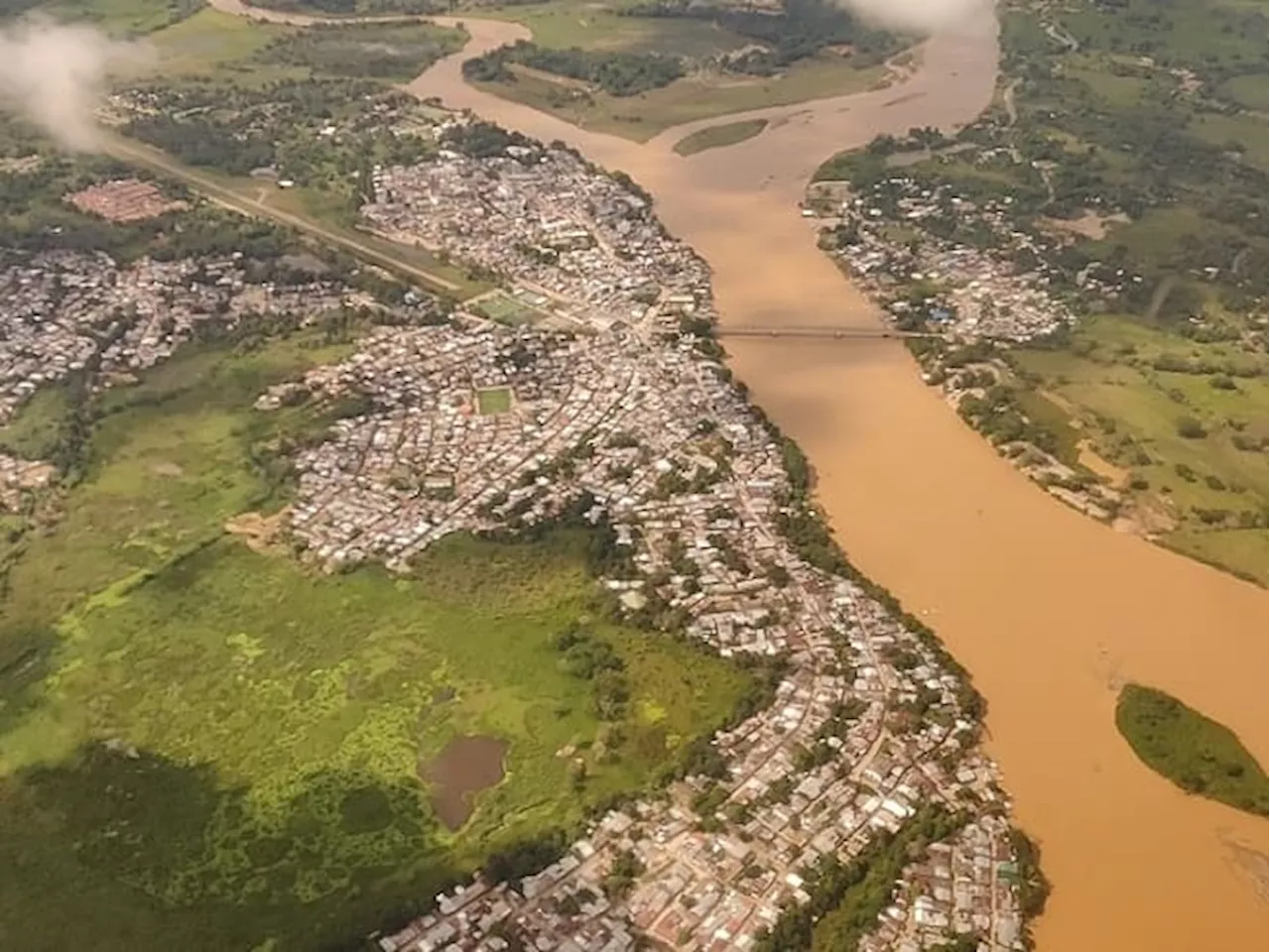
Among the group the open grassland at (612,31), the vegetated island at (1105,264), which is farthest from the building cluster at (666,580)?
the open grassland at (612,31)

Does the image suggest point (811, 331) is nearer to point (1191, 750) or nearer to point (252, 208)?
point (1191, 750)

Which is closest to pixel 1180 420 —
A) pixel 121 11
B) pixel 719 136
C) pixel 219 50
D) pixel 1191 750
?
pixel 1191 750

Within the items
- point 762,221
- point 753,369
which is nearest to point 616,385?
point 753,369

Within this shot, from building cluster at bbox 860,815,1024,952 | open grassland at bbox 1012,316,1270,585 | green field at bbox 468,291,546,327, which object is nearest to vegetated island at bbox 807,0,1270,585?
open grassland at bbox 1012,316,1270,585

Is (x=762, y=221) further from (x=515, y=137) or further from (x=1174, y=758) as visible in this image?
(x=1174, y=758)

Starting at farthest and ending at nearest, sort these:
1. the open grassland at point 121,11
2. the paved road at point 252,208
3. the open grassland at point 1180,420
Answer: the open grassland at point 121,11 < the paved road at point 252,208 < the open grassland at point 1180,420

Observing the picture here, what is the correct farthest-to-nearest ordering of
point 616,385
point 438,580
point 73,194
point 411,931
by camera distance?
point 73,194 → point 616,385 → point 438,580 → point 411,931

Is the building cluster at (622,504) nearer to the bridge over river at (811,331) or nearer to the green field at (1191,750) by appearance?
the bridge over river at (811,331)
